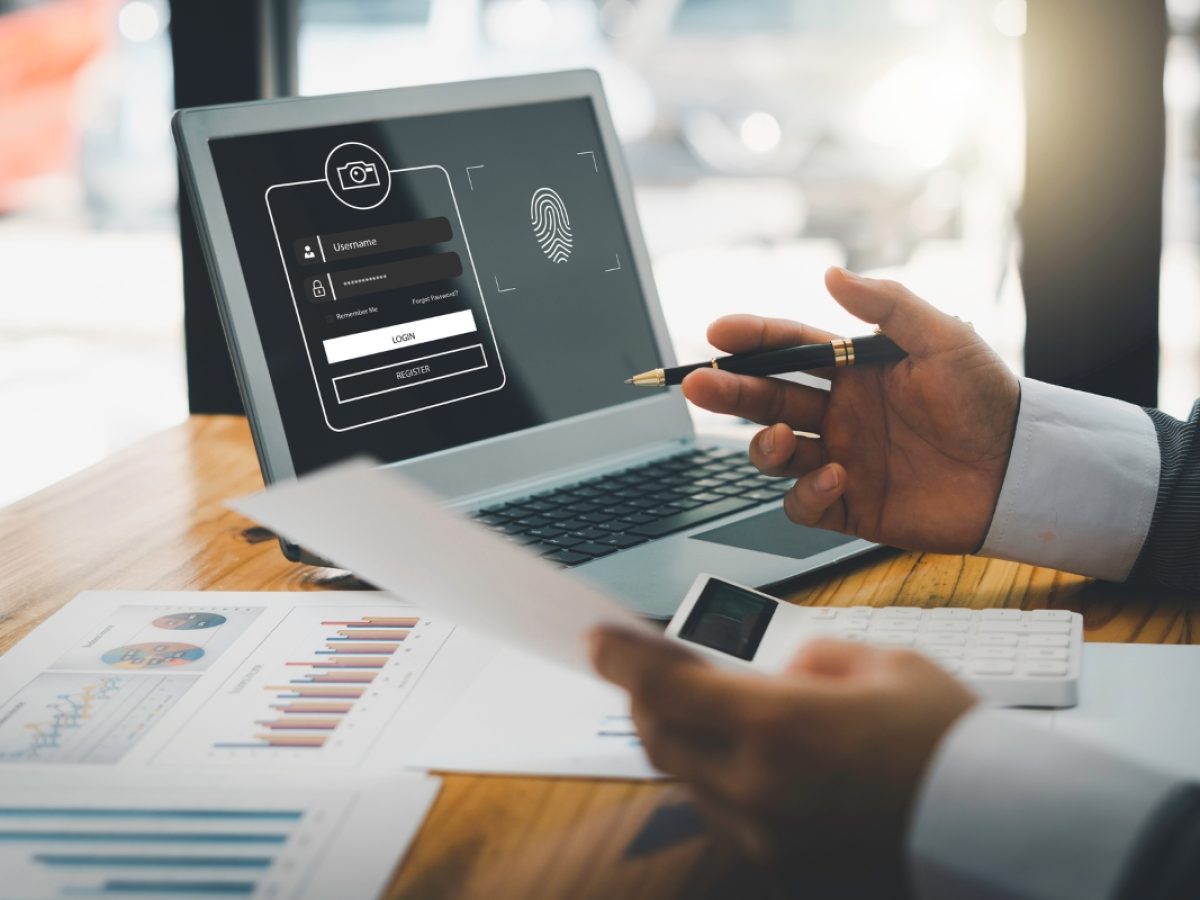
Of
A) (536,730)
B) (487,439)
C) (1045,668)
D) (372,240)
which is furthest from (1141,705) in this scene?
(372,240)

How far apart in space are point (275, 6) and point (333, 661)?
1.17 meters

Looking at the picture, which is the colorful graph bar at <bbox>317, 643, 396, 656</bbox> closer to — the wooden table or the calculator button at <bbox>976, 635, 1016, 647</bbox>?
the wooden table

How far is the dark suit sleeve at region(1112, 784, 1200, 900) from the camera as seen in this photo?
1.48ft

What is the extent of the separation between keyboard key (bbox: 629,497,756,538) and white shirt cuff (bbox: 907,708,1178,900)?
1.51 ft

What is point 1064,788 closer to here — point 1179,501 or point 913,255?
point 1179,501

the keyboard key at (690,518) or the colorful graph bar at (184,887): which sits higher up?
the colorful graph bar at (184,887)

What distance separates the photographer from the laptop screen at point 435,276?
94cm

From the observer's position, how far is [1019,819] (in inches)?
18.8

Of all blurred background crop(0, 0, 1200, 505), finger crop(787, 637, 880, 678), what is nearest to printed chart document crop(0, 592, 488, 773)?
finger crop(787, 637, 880, 678)

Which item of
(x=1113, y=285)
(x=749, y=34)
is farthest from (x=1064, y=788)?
(x=749, y=34)

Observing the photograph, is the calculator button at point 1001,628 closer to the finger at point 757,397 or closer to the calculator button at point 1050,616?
the calculator button at point 1050,616

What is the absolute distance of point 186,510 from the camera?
112 cm

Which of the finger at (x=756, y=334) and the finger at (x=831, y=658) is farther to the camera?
the finger at (x=756, y=334)

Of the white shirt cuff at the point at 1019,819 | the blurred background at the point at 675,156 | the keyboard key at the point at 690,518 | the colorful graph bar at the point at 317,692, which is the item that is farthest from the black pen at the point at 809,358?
the blurred background at the point at 675,156
